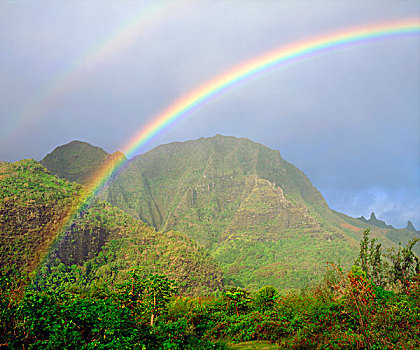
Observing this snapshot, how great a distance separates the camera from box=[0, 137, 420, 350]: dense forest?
534 cm

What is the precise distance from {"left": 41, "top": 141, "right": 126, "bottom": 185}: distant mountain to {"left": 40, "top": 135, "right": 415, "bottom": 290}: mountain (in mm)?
15827

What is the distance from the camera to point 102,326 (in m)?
4.99

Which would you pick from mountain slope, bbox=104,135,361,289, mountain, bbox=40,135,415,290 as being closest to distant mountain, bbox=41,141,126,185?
mountain, bbox=40,135,415,290

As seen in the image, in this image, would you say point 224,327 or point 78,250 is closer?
point 224,327

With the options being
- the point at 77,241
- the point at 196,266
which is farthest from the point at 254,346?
A: the point at 196,266

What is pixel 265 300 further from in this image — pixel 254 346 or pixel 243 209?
pixel 243 209

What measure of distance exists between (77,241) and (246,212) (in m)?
91.2

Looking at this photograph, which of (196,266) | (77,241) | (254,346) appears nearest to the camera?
(254,346)

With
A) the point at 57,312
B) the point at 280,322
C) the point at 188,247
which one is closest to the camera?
the point at 57,312

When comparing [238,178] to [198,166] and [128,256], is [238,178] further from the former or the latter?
[128,256]

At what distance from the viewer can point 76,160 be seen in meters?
127

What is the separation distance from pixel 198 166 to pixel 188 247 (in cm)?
11791

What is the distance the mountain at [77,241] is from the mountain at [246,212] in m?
18.8

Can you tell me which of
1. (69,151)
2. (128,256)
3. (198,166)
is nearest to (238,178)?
(198,166)
